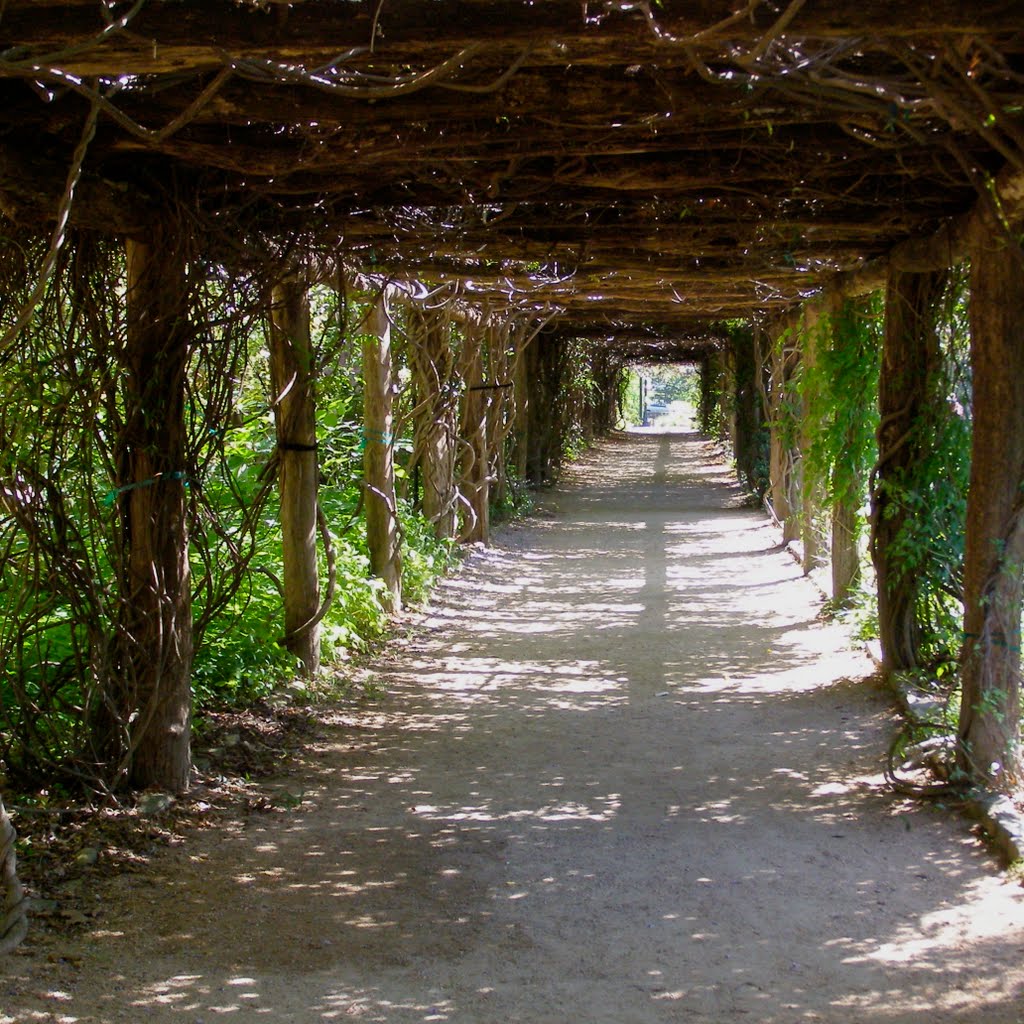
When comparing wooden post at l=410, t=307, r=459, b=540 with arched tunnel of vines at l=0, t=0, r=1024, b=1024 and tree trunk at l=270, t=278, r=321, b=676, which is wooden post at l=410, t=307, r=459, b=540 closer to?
arched tunnel of vines at l=0, t=0, r=1024, b=1024

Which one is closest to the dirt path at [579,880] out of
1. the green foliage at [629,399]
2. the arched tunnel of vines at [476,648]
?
the arched tunnel of vines at [476,648]

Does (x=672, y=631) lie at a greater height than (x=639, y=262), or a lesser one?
lesser

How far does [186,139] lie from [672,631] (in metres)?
5.36

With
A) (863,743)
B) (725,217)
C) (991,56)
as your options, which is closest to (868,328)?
(725,217)

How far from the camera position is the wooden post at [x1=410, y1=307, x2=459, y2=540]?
9.77 meters

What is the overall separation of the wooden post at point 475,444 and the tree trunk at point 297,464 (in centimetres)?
507

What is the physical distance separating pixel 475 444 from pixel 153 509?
24.3ft

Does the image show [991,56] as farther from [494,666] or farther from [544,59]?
[494,666]

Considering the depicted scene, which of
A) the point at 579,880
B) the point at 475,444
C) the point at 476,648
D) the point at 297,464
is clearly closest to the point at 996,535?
the point at 579,880

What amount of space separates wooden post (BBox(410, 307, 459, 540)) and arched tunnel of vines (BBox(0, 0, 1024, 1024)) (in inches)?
87.1

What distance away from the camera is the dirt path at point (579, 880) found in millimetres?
3172

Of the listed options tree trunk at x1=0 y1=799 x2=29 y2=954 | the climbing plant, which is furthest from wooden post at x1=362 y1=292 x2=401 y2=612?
tree trunk at x1=0 y1=799 x2=29 y2=954

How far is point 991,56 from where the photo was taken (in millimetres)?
3113

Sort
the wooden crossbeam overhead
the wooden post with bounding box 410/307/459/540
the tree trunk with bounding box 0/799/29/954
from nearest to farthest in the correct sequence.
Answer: the wooden crossbeam overhead, the tree trunk with bounding box 0/799/29/954, the wooden post with bounding box 410/307/459/540
